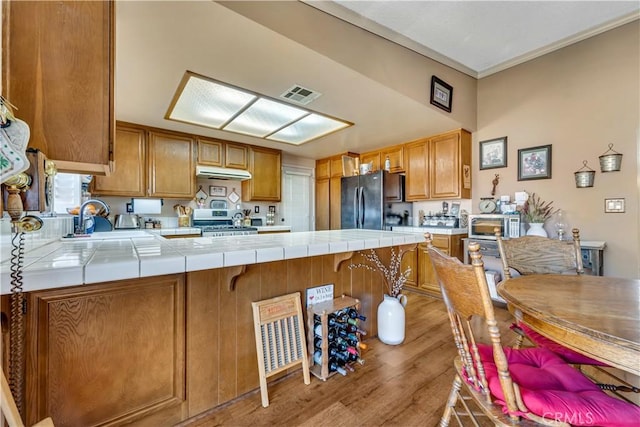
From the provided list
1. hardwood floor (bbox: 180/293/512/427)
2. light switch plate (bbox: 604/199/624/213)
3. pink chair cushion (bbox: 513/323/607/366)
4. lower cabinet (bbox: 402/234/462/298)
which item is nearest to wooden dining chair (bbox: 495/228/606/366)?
pink chair cushion (bbox: 513/323/607/366)

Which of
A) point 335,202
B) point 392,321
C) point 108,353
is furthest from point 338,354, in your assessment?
point 335,202

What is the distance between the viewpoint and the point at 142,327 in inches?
48.7

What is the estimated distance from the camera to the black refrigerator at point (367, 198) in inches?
160

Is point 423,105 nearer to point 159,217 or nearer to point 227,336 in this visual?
point 227,336

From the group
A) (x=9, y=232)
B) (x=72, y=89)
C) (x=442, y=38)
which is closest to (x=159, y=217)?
(x=9, y=232)

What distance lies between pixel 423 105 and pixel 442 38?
0.66 metres

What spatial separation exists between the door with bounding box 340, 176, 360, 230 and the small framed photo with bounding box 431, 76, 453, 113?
1723mm

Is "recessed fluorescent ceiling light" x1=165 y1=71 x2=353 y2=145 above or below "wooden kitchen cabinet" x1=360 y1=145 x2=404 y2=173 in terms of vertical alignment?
above

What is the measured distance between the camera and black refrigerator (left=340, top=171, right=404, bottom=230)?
4.06m

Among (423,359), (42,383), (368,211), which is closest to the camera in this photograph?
(42,383)

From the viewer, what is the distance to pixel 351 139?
4.04 metres

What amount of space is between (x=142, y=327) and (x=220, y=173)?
304 centimetres

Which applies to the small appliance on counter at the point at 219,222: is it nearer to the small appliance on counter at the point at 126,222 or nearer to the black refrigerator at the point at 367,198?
the small appliance on counter at the point at 126,222

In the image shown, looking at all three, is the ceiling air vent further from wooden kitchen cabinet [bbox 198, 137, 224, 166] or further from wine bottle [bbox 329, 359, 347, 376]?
wine bottle [bbox 329, 359, 347, 376]
